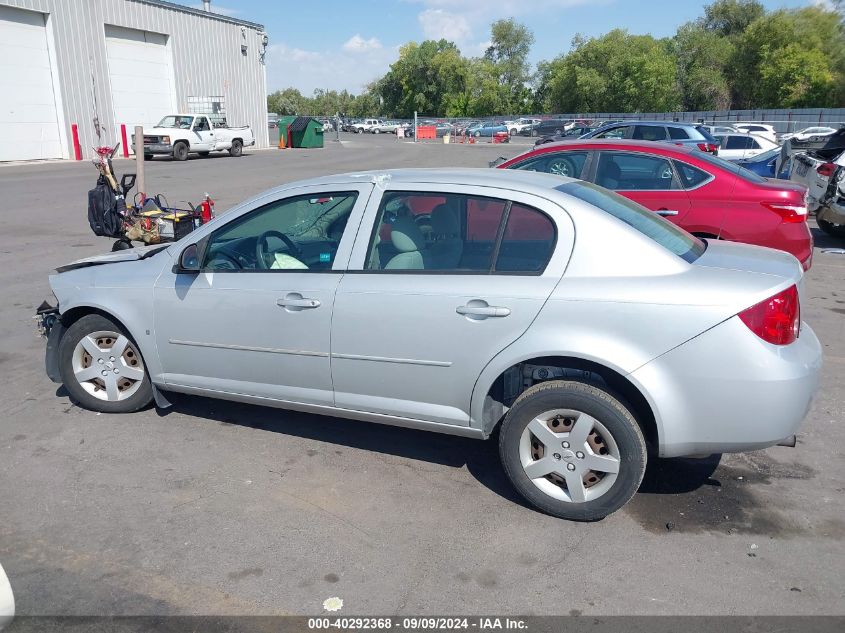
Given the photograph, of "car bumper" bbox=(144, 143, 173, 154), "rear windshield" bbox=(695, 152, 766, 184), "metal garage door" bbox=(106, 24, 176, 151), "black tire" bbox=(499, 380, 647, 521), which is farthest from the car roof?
"metal garage door" bbox=(106, 24, 176, 151)

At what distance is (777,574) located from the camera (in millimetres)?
3152

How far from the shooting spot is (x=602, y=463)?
3455 millimetres

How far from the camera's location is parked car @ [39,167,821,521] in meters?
3.28

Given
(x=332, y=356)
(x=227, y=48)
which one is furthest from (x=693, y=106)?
(x=332, y=356)

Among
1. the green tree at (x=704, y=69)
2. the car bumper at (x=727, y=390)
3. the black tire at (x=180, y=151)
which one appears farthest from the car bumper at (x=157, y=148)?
the green tree at (x=704, y=69)

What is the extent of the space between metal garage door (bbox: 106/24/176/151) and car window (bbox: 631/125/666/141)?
23482 millimetres

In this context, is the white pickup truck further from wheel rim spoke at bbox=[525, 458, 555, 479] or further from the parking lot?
wheel rim spoke at bbox=[525, 458, 555, 479]

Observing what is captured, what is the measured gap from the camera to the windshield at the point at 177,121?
30.8 meters

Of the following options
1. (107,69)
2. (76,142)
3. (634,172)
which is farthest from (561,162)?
(107,69)

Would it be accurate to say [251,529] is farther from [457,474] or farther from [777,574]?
[777,574]

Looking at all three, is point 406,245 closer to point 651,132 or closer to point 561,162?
point 561,162

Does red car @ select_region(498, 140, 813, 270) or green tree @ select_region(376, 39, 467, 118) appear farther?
green tree @ select_region(376, 39, 467, 118)

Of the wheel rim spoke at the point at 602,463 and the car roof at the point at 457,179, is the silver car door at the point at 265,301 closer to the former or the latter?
the car roof at the point at 457,179

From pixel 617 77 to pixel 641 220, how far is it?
79.3 metres
